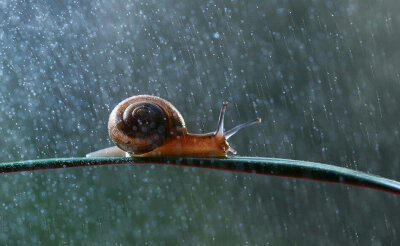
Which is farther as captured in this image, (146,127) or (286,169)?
(146,127)

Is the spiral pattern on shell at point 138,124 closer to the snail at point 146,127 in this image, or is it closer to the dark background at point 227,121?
the snail at point 146,127

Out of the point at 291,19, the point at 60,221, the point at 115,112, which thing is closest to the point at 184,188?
the point at 60,221

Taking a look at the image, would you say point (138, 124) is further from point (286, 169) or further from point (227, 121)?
point (227, 121)

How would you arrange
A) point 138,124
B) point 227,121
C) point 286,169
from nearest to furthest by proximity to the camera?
point 286,169, point 138,124, point 227,121

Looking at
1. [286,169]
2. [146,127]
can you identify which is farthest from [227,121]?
[286,169]

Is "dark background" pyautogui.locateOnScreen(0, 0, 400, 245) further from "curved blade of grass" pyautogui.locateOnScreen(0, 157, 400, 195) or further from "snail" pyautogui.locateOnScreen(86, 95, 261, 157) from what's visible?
"curved blade of grass" pyautogui.locateOnScreen(0, 157, 400, 195)

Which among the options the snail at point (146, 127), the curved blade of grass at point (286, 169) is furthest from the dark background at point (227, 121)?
the curved blade of grass at point (286, 169)

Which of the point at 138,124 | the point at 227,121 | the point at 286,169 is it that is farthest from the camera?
the point at 227,121

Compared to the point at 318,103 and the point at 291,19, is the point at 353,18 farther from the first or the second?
the point at 318,103

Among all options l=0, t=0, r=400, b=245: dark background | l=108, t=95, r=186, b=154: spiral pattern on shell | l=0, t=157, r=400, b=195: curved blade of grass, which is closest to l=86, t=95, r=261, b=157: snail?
l=108, t=95, r=186, b=154: spiral pattern on shell
